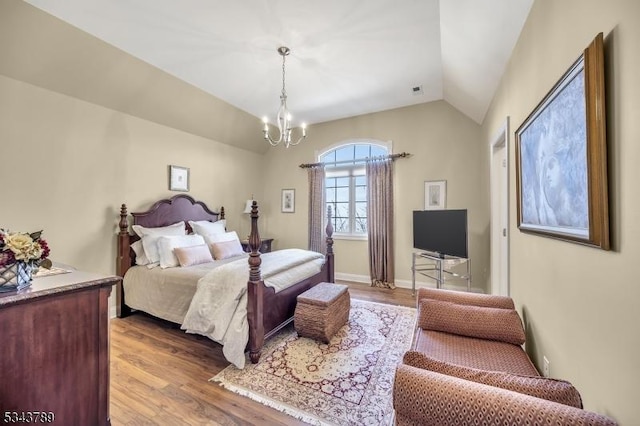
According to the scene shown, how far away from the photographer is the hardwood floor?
5.67ft

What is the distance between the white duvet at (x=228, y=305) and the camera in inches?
89.1

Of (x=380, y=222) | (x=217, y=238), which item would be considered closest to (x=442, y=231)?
(x=380, y=222)

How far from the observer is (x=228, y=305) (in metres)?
Result: 2.38

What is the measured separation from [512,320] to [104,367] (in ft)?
8.23

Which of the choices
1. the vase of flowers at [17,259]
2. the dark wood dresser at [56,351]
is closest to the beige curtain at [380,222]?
the dark wood dresser at [56,351]

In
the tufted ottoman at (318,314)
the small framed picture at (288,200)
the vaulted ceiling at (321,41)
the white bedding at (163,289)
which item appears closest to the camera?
the vaulted ceiling at (321,41)

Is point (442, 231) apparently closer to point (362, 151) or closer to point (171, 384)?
point (362, 151)

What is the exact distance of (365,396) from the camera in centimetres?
193

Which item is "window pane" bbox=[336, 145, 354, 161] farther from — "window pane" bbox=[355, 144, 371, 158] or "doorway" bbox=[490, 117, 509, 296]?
"doorway" bbox=[490, 117, 509, 296]

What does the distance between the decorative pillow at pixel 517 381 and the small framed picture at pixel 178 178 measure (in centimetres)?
413

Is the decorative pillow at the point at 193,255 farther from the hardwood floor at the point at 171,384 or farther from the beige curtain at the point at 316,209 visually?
the beige curtain at the point at 316,209

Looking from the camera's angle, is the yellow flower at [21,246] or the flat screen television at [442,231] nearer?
the yellow flower at [21,246]

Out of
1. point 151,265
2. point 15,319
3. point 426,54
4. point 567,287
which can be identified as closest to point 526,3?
point 426,54

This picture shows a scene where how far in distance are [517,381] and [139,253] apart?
394 cm
